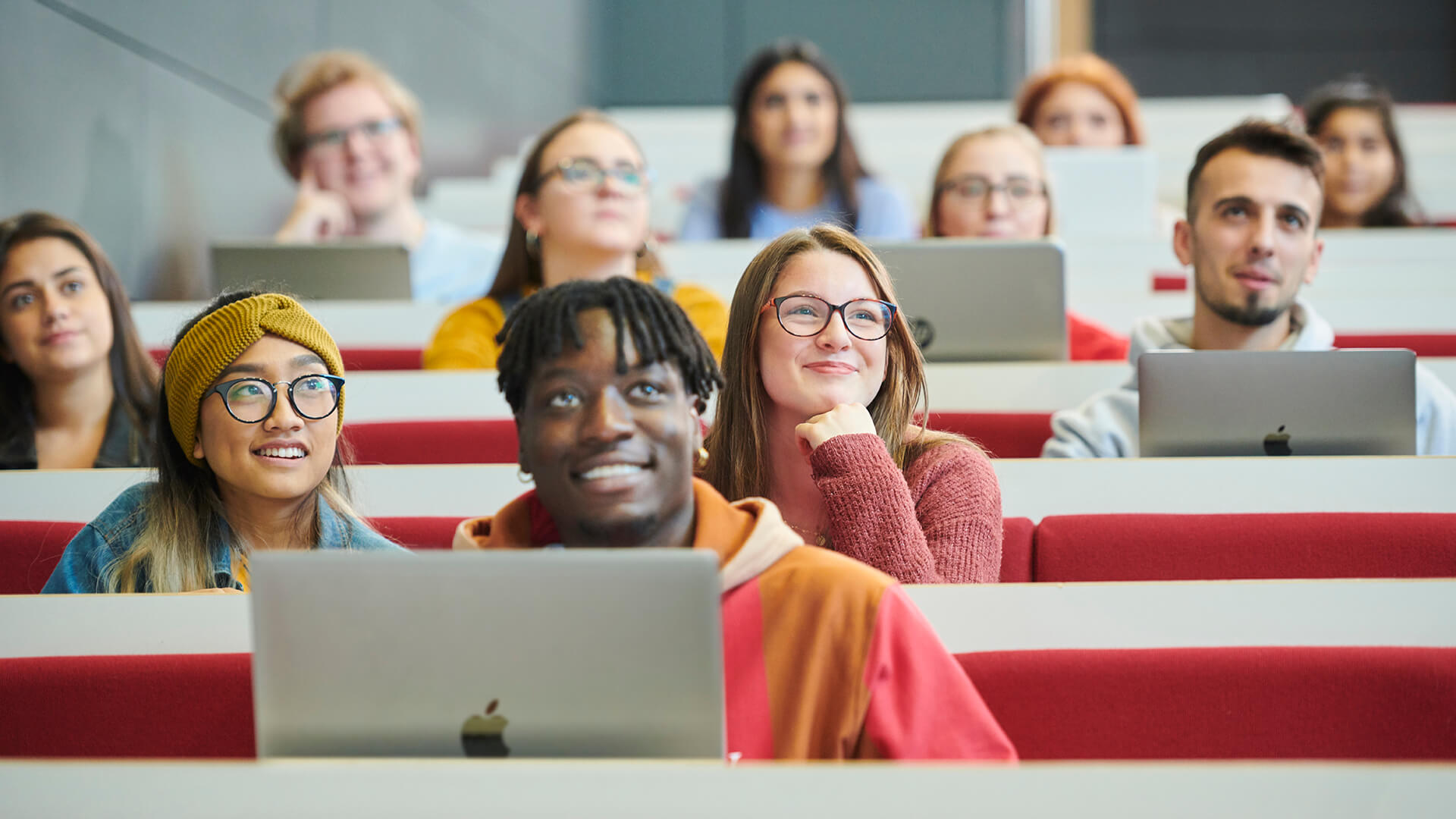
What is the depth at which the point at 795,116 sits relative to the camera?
2.97 m

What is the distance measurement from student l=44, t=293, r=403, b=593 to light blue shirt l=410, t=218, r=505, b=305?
149 cm

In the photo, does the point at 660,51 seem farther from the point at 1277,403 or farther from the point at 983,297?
the point at 1277,403

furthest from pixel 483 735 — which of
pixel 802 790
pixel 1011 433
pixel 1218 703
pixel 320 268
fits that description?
pixel 320 268

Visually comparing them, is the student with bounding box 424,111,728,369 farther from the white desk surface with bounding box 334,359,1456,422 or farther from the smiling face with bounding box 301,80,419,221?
the smiling face with bounding box 301,80,419,221

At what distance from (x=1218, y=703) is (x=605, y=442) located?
505 millimetres

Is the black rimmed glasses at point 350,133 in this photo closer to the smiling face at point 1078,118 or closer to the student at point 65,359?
the student at point 65,359

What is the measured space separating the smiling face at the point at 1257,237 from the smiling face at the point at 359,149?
1.72m

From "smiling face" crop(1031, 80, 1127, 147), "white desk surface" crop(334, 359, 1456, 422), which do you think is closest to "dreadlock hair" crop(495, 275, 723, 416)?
"white desk surface" crop(334, 359, 1456, 422)

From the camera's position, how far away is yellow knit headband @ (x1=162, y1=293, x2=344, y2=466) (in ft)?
4.49

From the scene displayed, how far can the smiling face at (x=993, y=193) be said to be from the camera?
7.90 feet

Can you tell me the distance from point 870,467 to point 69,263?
123 cm

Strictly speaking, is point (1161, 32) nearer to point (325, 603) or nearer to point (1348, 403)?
point (1348, 403)

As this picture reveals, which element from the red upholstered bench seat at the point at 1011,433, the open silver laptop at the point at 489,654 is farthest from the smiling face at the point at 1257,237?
the open silver laptop at the point at 489,654

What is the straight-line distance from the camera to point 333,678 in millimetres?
792
